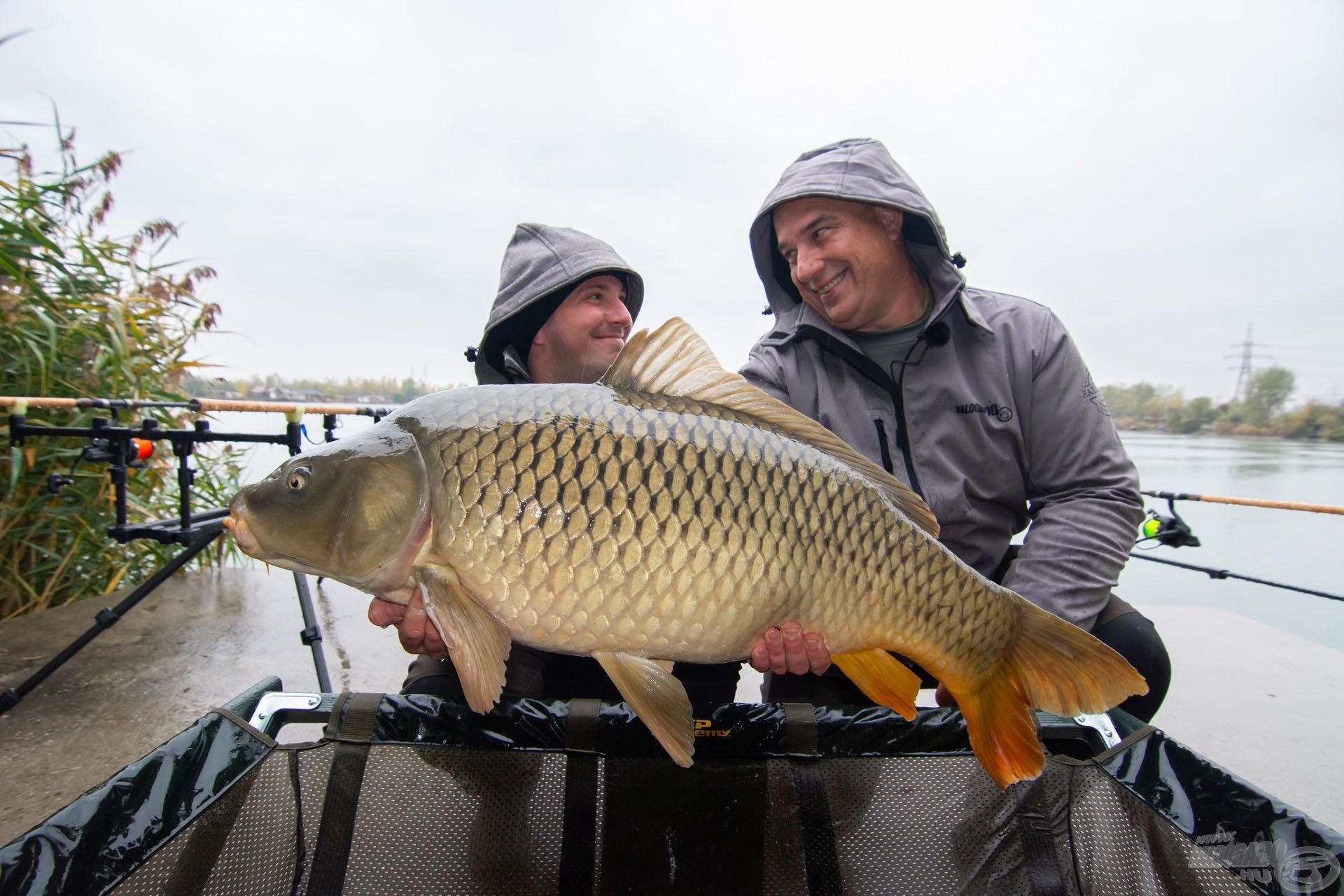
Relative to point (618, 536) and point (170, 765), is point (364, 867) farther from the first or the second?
point (618, 536)

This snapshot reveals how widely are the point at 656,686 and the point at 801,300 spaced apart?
3.22 feet

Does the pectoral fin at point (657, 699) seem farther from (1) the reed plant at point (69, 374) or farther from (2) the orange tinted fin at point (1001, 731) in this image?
(1) the reed plant at point (69, 374)

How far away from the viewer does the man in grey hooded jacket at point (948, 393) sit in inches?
45.8

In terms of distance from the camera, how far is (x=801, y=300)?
1.54 metres

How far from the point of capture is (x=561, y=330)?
57.8 inches

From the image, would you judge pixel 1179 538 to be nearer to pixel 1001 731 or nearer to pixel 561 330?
pixel 1001 731

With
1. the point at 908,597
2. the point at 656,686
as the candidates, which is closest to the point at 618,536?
the point at 656,686

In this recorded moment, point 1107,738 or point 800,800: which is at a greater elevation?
point 1107,738

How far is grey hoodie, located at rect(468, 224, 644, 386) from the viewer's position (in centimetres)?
141

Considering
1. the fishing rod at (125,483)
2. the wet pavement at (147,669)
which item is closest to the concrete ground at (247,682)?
the wet pavement at (147,669)

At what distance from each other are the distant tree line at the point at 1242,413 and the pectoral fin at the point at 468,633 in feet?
12.6

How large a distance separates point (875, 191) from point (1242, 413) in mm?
4645

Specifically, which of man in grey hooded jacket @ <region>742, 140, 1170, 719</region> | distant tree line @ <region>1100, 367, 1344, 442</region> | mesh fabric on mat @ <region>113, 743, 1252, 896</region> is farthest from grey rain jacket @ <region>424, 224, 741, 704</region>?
distant tree line @ <region>1100, 367, 1344, 442</region>

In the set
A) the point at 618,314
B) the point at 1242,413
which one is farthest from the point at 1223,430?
the point at 618,314
